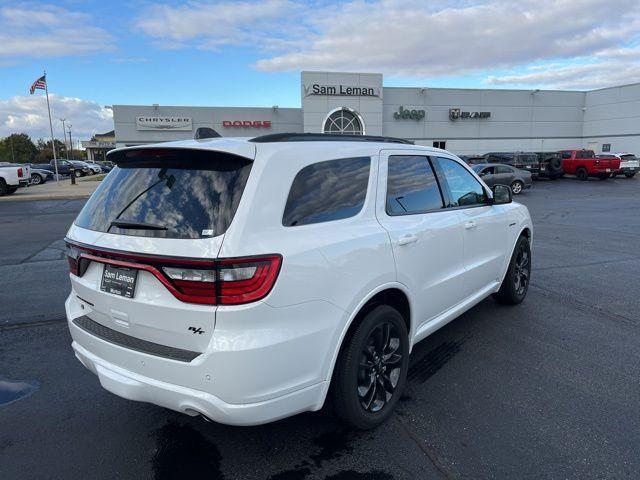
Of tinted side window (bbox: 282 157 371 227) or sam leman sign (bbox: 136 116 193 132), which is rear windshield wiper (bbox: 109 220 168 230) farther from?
sam leman sign (bbox: 136 116 193 132)

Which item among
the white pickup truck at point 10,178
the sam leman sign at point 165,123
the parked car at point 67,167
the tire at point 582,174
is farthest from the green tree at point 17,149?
the tire at point 582,174

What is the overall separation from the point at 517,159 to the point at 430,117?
484 inches

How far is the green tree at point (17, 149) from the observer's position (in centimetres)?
9525

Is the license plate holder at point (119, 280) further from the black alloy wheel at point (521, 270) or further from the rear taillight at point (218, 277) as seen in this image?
the black alloy wheel at point (521, 270)

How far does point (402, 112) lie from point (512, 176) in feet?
55.9

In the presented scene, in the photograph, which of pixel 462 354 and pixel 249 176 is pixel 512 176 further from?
pixel 249 176

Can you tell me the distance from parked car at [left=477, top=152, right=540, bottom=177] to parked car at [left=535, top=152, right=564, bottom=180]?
80 cm

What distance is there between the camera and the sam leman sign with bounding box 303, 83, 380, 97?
3391 centimetres

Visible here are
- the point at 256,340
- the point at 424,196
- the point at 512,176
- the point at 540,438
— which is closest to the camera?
the point at 256,340

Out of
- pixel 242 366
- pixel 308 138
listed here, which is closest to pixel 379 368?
pixel 242 366

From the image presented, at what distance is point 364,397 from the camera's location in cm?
288

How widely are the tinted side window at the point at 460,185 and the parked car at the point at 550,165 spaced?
2785cm

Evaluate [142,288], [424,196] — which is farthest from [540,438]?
[142,288]

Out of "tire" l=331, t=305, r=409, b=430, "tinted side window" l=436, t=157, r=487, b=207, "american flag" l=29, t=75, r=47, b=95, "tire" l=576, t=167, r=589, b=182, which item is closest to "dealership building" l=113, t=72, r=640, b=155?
"american flag" l=29, t=75, r=47, b=95
